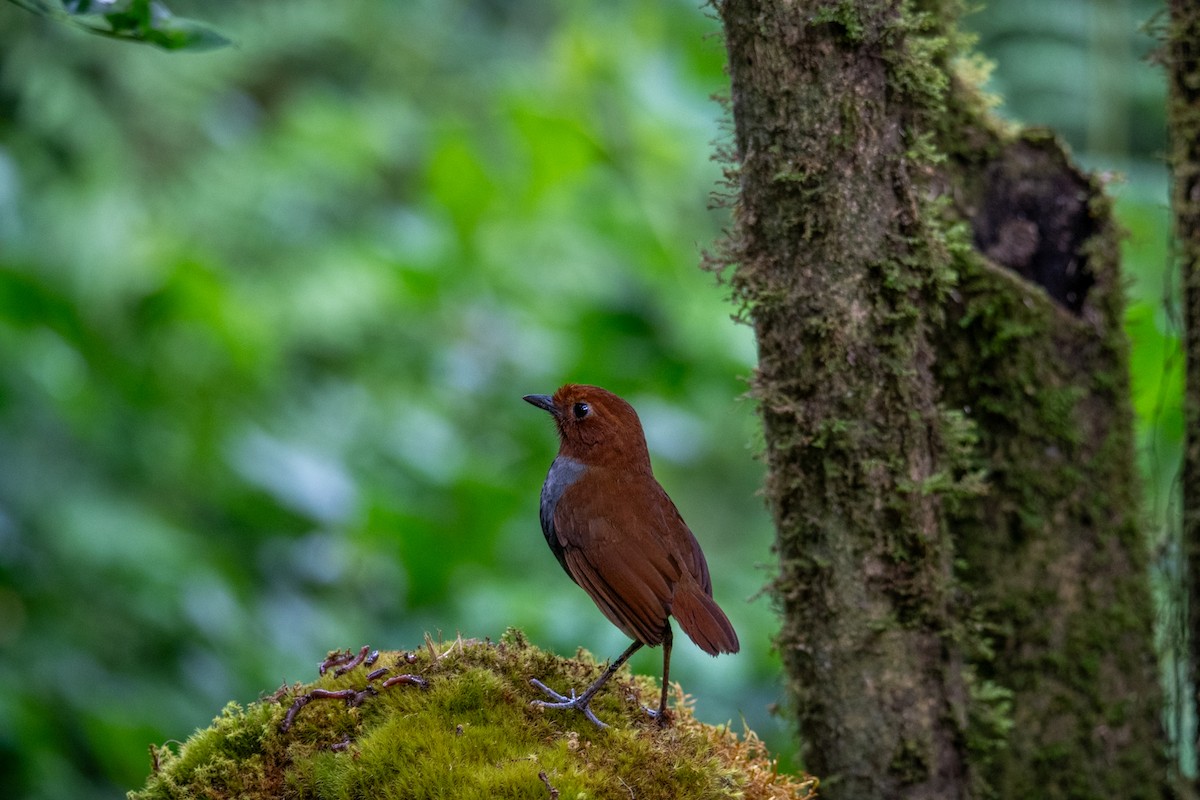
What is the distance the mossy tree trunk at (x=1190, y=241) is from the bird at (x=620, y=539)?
158 cm

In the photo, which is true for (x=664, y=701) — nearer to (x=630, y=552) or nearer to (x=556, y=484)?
(x=630, y=552)

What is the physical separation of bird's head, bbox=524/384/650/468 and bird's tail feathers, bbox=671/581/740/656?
1.40ft

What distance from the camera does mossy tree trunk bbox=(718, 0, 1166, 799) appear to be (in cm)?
240

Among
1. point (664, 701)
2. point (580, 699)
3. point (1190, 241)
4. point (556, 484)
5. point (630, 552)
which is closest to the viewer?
point (580, 699)

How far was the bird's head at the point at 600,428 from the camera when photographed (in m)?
2.67

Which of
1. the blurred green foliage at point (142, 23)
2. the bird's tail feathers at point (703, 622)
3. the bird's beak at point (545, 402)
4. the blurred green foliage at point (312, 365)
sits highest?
the blurred green foliage at point (312, 365)

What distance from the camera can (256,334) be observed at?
16.6 ft

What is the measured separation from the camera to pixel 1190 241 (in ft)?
10.5

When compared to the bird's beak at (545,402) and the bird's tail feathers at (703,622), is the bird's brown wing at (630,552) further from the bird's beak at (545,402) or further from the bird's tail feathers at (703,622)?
the bird's beak at (545,402)

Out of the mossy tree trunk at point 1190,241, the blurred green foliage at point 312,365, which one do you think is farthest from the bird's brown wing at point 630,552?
the mossy tree trunk at point 1190,241

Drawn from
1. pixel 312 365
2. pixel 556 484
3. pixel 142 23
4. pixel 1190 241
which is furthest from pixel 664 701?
pixel 312 365

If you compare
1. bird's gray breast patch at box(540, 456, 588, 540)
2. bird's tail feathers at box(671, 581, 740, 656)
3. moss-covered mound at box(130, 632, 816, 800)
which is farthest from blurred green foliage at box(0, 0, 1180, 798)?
moss-covered mound at box(130, 632, 816, 800)

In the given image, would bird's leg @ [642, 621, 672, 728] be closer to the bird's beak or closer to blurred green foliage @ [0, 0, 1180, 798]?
the bird's beak

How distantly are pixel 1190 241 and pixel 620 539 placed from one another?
76.0 inches
